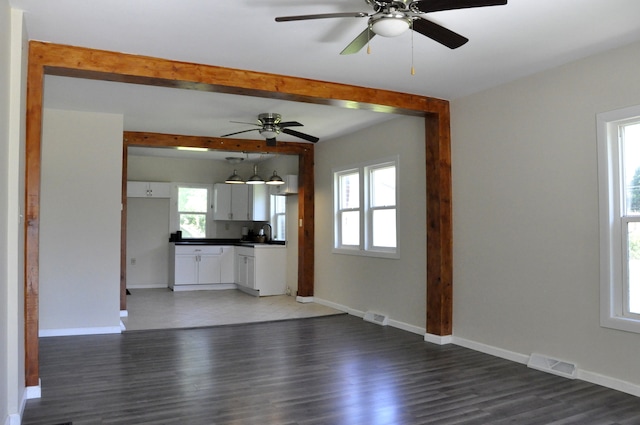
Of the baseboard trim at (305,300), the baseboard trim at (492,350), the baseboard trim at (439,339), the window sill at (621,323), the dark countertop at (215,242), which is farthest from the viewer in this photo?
the dark countertop at (215,242)

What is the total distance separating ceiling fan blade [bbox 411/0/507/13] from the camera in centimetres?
239

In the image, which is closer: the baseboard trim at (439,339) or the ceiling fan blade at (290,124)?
the baseboard trim at (439,339)

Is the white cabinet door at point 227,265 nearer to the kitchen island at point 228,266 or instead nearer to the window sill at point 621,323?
the kitchen island at point 228,266

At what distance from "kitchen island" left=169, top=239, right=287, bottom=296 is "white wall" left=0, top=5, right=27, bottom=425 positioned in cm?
526

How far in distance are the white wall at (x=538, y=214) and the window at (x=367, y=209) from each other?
3.87ft

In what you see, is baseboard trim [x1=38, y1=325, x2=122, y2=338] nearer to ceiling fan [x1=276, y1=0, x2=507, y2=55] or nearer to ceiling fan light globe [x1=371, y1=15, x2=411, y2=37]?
ceiling fan [x1=276, y1=0, x2=507, y2=55]

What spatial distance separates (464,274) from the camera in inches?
197

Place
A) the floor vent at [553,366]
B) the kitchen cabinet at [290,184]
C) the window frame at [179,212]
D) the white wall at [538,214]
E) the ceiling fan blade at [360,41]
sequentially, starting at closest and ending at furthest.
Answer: the ceiling fan blade at [360,41], the white wall at [538,214], the floor vent at [553,366], the kitchen cabinet at [290,184], the window frame at [179,212]

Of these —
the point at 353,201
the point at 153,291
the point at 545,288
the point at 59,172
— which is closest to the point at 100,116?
the point at 59,172

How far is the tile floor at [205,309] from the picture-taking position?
20.2 feet

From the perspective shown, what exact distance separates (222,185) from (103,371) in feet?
19.8

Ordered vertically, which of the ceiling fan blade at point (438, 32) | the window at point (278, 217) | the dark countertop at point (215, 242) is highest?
the ceiling fan blade at point (438, 32)

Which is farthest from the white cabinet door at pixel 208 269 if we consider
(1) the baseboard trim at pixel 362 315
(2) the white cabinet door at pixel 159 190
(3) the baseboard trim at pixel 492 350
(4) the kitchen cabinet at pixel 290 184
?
(3) the baseboard trim at pixel 492 350

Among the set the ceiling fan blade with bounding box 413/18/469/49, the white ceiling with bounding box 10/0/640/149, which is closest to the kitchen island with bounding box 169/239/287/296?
the white ceiling with bounding box 10/0/640/149
